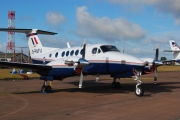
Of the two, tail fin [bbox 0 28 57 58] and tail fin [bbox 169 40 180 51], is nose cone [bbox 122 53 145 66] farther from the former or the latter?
tail fin [bbox 169 40 180 51]

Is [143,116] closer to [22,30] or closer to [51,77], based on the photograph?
[51,77]

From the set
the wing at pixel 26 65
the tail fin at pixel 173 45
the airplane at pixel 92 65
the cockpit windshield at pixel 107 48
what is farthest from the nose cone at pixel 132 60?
the tail fin at pixel 173 45

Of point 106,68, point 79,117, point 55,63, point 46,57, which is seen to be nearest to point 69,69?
point 55,63

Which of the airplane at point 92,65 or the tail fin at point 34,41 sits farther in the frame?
the tail fin at point 34,41

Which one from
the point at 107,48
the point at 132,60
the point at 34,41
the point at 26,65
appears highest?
the point at 34,41

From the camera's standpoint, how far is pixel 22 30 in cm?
2112

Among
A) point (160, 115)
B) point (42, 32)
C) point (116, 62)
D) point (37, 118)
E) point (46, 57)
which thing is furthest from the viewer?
point (42, 32)

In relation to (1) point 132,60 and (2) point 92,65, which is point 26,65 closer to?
(2) point 92,65

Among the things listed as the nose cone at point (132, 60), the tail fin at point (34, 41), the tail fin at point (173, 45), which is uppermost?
the tail fin at point (173, 45)

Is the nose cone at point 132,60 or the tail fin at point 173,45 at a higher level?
the tail fin at point 173,45

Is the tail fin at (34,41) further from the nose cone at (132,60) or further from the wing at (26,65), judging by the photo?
the nose cone at (132,60)

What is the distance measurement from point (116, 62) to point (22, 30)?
31.5ft

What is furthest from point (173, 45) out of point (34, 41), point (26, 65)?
point (26, 65)

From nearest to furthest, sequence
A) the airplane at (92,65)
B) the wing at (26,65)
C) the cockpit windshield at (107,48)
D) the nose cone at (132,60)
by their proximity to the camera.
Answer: the nose cone at (132,60)
the airplane at (92,65)
the wing at (26,65)
the cockpit windshield at (107,48)
